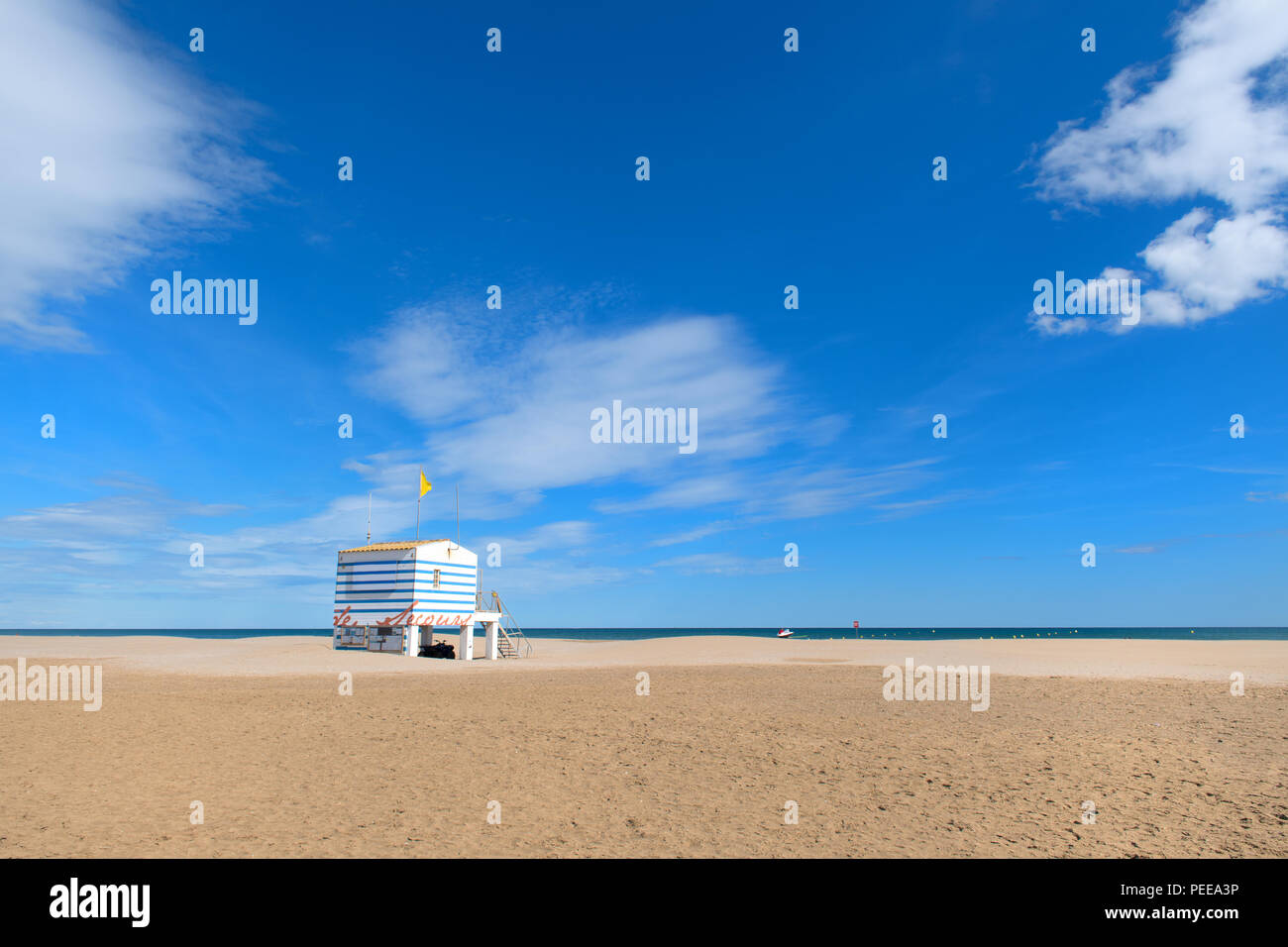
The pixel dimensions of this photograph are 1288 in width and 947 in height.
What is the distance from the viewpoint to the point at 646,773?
12.2 m

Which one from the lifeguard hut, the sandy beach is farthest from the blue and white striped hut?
the sandy beach

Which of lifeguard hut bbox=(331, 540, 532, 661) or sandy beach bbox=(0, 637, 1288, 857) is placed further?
lifeguard hut bbox=(331, 540, 532, 661)

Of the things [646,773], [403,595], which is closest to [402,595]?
[403,595]

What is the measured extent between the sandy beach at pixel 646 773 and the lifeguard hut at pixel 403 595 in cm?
1492

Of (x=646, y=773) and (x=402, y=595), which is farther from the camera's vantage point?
(x=402, y=595)

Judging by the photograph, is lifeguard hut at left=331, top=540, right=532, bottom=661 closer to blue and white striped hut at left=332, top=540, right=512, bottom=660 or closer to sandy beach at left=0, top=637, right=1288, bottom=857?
blue and white striped hut at left=332, top=540, right=512, bottom=660

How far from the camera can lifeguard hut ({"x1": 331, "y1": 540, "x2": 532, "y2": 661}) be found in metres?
38.2

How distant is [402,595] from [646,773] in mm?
29222

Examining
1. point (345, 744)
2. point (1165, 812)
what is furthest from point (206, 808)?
Answer: point (1165, 812)

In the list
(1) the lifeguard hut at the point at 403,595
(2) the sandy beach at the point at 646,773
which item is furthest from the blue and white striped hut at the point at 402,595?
(2) the sandy beach at the point at 646,773

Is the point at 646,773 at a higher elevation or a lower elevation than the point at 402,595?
lower

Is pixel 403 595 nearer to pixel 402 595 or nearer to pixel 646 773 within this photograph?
pixel 402 595
